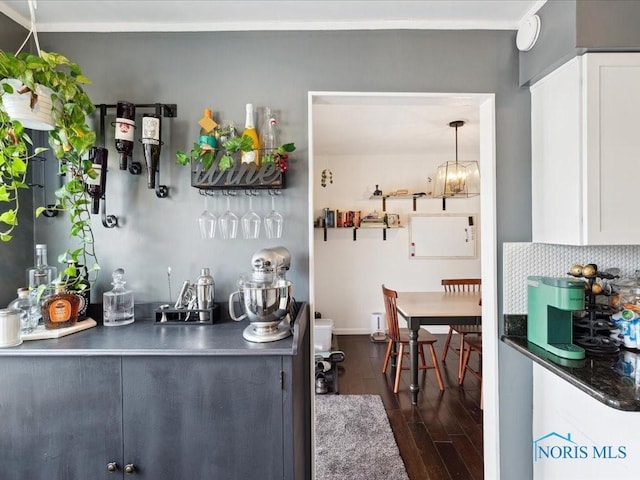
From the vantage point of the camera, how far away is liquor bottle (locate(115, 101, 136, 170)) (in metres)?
1.54

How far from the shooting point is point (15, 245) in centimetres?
160

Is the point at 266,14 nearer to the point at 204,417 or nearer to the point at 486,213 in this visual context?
the point at 486,213

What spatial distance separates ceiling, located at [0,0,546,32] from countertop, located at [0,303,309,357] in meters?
1.40

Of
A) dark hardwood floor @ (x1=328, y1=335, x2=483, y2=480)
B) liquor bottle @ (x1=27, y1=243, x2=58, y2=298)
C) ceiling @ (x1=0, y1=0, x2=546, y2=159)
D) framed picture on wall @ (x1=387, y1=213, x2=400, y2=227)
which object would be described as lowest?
dark hardwood floor @ (x1=328, y1=335, x2=483, y2=480)

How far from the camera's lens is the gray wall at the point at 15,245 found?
1.55 m

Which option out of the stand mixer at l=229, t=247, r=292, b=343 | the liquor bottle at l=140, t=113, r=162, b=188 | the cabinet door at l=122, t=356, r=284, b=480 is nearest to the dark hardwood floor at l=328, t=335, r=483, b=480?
the cabinet door at l=122, t=356, r=284, b=480

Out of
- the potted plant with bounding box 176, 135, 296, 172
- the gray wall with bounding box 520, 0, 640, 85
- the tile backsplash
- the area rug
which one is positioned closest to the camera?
the gray wall with bounding box 520, 0, 640, 85

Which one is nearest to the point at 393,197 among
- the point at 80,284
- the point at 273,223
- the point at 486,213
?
the point at 486,213

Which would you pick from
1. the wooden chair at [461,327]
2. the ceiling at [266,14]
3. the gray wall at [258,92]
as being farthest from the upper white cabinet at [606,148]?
the wooden chair at [461,327]

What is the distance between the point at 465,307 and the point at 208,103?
2515mm

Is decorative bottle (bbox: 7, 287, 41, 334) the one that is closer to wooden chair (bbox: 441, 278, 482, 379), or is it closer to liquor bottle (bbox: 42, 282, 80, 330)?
liquor bottle (bbox: 42, 282, 80, 330)

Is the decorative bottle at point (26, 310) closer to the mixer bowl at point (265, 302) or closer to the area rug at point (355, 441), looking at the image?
the mixer bowl at point (265, 302)

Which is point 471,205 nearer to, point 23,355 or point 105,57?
point 105,57

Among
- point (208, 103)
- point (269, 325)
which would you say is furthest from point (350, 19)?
point (269, 325)
